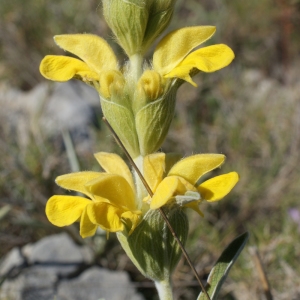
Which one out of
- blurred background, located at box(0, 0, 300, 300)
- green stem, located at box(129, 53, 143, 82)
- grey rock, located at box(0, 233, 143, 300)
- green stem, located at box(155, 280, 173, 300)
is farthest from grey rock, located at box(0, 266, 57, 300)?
green stem, located at box(129, 53, 143, 82)

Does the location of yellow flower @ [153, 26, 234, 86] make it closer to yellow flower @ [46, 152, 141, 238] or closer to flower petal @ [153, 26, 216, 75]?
flower petal @ [153, 26, 216, 75]

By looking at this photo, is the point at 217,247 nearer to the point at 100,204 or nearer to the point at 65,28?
the point at 100,204

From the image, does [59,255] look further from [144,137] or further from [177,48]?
[177,48]

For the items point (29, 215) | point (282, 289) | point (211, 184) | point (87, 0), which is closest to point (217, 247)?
point (282, 289)

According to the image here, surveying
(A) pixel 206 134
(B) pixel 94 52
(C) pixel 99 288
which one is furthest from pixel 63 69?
(A) pixel 206 134

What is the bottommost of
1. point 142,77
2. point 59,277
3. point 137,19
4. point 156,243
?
point 59,277

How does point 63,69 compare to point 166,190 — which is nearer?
point 166,190

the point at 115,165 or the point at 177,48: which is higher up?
the point at 177,48

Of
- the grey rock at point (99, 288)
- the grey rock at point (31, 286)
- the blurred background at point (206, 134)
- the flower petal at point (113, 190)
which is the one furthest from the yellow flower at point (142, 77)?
the grey rock at point (31, 286)
